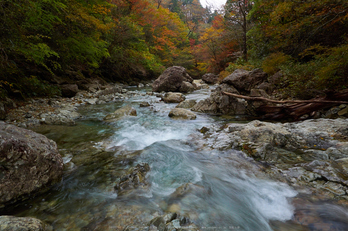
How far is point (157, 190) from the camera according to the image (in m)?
2.47

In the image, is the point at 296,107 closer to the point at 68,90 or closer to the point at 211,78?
the point at 68,90

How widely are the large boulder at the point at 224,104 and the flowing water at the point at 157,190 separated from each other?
11.0 ft

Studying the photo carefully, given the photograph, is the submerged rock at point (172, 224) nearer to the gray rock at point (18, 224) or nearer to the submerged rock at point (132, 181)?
the submerged rock at point (132, 181)

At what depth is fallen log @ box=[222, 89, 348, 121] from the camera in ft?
15.0

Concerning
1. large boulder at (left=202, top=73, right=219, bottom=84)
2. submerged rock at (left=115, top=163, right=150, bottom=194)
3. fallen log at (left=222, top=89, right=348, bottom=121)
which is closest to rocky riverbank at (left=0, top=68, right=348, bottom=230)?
submerged rock at (left=115, top=163, right=150, bottom=194)

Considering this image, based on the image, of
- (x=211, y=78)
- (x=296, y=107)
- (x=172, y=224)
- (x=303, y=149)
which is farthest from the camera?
(x=211, y=78)

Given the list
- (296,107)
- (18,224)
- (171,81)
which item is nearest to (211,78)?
(171,81)

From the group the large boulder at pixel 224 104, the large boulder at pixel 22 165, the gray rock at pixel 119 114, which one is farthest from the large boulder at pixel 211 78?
the large boulder at pixel 22 165

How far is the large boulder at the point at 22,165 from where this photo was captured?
1.92 m

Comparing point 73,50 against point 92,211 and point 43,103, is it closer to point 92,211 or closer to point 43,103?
point 43,103

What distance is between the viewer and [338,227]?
1.85 meters

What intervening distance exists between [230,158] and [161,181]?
61.4 inches

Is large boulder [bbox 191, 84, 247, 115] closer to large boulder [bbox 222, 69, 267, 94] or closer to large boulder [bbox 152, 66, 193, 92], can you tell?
large boulder [bbox 222, 69, 267, 94]

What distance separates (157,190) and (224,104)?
17.6ft
